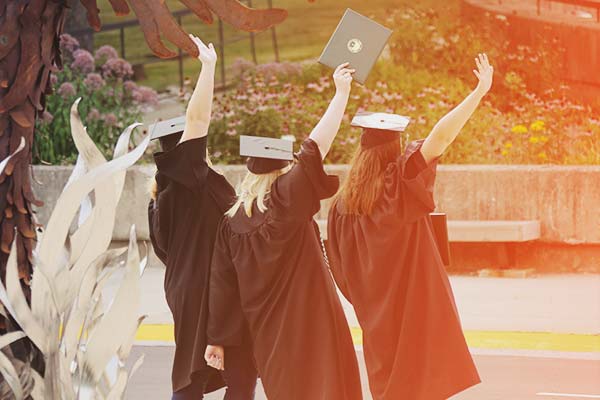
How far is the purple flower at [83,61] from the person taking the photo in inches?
559

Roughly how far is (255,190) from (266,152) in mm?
178

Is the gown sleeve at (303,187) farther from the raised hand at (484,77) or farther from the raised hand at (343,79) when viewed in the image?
the raised hand at (484,77)

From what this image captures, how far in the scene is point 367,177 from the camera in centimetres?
650

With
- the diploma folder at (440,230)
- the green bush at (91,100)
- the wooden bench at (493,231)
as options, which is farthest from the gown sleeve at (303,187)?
the green bush at (91,100)

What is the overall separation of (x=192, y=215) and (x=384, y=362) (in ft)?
3.82

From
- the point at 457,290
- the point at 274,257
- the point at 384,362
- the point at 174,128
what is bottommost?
the point at 457,290

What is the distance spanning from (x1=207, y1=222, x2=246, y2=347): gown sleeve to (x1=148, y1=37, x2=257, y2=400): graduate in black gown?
0.17ft

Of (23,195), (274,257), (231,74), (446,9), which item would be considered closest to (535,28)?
(446,9)

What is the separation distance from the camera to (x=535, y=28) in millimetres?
14258

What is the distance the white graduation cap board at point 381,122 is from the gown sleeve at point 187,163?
0.88 meters

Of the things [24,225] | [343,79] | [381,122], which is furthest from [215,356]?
[24,225]

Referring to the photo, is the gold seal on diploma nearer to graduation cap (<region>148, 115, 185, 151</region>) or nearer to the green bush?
graduation cap (<region>148, 115, 185, 151</region>)

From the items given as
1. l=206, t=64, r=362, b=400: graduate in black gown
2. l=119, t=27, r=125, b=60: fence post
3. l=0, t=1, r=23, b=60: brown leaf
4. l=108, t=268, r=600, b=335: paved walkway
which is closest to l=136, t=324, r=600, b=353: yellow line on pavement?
l=108, t=268, r=600, b=335: paved walkway

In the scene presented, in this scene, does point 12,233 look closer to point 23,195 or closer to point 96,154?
point 23,195
